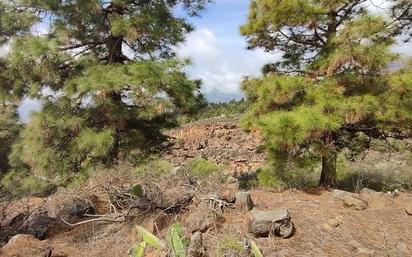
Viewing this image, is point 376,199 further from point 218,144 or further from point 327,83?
point 218,144

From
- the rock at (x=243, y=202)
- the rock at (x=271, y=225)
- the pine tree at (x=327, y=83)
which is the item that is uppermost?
the pine tree at (x=327, y=83)

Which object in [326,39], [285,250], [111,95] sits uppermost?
[326,39]

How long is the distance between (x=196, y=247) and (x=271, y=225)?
3.05ft

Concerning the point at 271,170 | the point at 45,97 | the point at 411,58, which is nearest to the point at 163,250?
the point at 271,170

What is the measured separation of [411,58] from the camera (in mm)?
7578

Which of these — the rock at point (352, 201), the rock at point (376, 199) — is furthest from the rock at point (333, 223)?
the rock at point (376, 199)

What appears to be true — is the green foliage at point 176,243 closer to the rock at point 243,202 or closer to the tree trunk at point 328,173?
the rock at point 243,202

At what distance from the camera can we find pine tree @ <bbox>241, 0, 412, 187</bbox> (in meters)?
7.09

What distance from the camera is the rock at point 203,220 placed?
5.09 metres

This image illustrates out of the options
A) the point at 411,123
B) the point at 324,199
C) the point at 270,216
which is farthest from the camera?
the point at 411,123

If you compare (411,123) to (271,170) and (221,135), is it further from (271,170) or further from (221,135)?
(221,135)

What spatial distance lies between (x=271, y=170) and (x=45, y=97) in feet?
17.4

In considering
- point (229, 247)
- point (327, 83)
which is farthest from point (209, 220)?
point (327, 83)

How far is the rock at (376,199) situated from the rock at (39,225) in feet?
14.6
